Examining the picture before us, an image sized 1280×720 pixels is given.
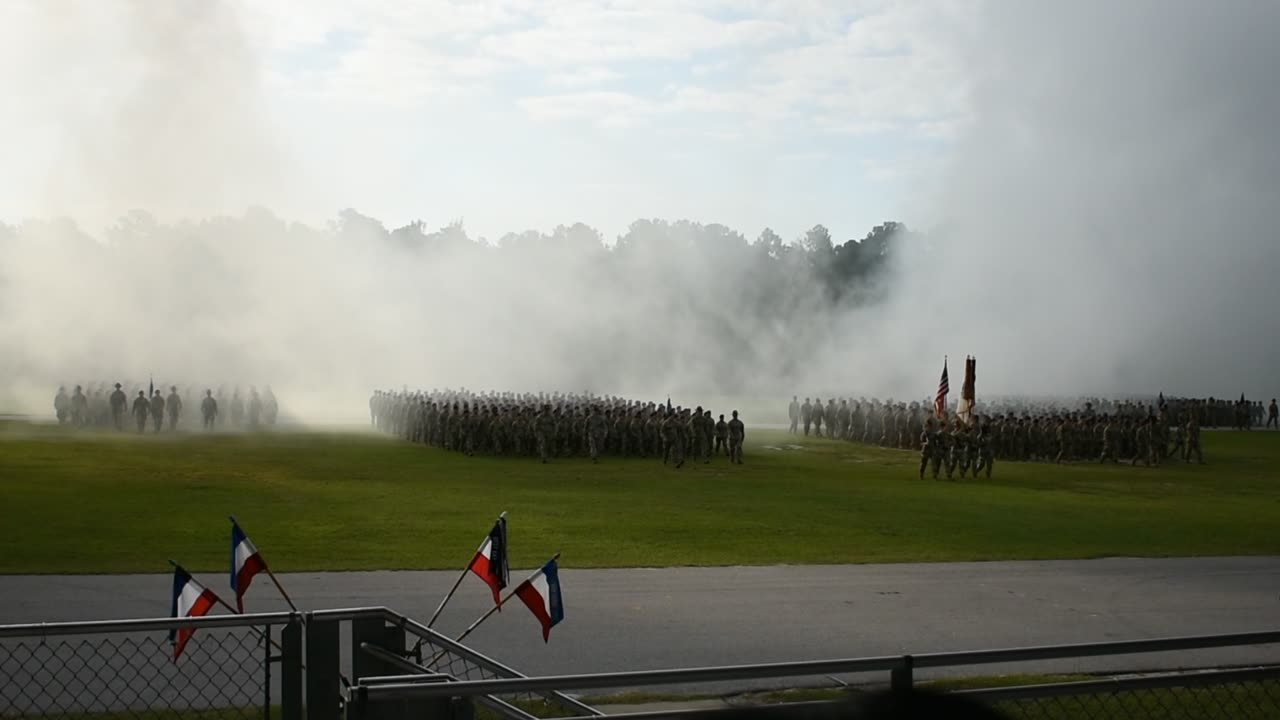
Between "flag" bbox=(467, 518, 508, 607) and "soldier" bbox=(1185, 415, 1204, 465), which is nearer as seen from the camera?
"flag" bbox=(467, 518, 508, 607)

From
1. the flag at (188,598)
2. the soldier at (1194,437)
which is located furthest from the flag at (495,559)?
the soldier at (1194,437)

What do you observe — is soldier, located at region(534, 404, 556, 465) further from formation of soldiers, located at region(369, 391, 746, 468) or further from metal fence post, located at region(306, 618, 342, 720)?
metal fence post, located at region(306, 618, 342, 720)

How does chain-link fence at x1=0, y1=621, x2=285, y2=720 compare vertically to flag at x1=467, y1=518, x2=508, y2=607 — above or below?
below

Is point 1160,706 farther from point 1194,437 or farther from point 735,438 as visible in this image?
point 1194,437

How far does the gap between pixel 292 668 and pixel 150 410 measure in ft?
132

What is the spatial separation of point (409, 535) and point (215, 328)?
4687 cm

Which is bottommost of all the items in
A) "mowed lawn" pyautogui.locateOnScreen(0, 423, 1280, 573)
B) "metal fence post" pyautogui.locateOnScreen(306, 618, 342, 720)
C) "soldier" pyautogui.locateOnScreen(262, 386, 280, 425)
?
"mowed lawn" pyautogui.locateOnScreen(0, 423, 1280, 573)

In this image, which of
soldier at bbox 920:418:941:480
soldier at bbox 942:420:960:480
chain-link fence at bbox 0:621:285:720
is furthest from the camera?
soldier at bbox 942:420:960:480

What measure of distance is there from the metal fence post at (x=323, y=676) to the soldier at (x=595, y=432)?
2686 cm

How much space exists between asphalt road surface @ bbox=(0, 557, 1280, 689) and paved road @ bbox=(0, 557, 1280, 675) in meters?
0.02

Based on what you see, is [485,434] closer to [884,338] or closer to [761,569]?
[761,569]

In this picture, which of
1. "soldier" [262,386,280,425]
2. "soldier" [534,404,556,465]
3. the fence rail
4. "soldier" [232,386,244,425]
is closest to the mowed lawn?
"soldier" [534,404,556,465]

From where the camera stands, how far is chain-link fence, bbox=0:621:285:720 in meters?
7.39

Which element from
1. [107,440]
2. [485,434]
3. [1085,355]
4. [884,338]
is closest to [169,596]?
[485,434]
